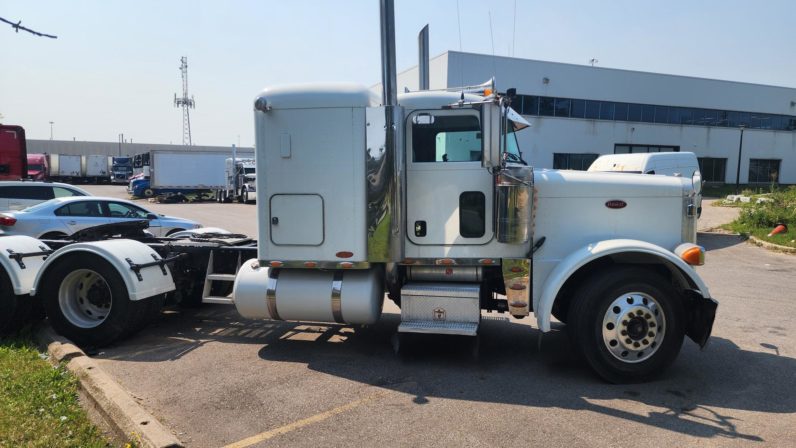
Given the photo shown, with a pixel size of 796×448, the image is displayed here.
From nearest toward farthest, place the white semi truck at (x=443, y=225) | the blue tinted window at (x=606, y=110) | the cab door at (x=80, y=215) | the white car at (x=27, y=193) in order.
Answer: the white semi truck at (x=443, y=225)
the cab door at (x=80, y=215)
the white car at (x=27, y=193)
the blue tinted window at (x=606, y=110)

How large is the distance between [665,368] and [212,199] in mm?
37183

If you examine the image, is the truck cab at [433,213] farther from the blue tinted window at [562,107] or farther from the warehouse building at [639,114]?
the blue tinted window at [562,107]

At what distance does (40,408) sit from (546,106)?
36.0 meters

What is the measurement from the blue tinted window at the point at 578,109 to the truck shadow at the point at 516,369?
33177 mm

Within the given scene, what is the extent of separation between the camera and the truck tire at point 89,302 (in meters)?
6.03

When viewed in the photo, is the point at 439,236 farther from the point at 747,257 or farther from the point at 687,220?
the point at 747,257

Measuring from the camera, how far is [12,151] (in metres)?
16.5

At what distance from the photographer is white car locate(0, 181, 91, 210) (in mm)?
13398

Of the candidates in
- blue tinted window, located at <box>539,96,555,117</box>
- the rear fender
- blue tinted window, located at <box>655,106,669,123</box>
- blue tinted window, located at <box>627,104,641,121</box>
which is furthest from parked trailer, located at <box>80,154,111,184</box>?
the rear fender

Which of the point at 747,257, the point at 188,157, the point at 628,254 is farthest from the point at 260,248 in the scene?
the point at 188,157

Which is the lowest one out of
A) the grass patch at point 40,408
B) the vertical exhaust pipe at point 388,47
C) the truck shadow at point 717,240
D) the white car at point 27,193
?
the truck shadow at point 717,240

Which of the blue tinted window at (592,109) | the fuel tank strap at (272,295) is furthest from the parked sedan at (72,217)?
the blue tinted window at (592,109)

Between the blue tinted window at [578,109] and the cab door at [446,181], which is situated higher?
the blue tinted window at [578,109]

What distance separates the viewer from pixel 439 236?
554 cm
